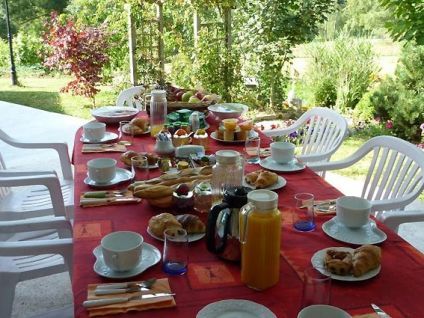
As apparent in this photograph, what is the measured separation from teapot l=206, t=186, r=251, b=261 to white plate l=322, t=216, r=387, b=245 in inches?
12.7

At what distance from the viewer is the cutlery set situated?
1.08 m

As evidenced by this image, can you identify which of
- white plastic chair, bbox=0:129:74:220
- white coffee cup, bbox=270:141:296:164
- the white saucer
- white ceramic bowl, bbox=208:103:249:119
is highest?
white ceramic bowl, bbox=208:103:249:119

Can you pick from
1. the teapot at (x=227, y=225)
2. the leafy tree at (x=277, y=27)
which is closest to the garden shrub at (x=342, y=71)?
the leafy tree at (x=277, y=27)

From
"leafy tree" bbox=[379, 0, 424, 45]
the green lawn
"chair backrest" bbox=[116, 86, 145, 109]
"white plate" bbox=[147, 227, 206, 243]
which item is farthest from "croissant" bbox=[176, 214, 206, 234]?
the green lawn

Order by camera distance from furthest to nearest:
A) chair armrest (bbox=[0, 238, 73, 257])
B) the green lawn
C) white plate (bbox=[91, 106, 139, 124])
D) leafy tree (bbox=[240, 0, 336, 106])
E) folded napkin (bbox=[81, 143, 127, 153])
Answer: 1. the green lawn
2. leafy tree (bbox=[240, 0, 336, 106])
3. white plate (bbox=[91, 106, 139, 124])
4. folded napkin (bbox=[81, 143, 127, 153])
5. chair armrest (bbox=[0, 238, 73, 257])

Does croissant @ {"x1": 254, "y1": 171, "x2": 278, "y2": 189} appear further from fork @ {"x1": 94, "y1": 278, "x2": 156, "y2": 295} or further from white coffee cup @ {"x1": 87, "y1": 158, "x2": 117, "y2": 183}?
fork @ {"x1": 94, "y1": 278, "x2": 156, "y2": 295}

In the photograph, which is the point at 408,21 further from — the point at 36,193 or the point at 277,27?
the point at 36,193

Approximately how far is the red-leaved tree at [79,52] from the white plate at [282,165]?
4.17 m

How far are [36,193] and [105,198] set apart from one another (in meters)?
0.96

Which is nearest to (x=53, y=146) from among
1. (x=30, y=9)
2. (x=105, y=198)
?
(x=105, y=198)

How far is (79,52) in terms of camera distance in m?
5.72

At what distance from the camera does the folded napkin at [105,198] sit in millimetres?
1634

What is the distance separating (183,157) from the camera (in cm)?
211

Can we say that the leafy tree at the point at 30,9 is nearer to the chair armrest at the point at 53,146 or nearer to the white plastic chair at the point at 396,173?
the chair armrest at the point at 53,146
